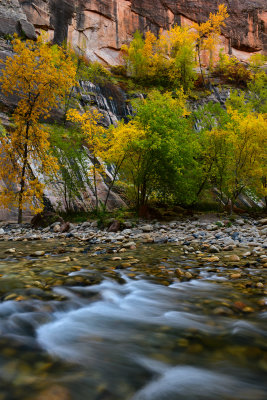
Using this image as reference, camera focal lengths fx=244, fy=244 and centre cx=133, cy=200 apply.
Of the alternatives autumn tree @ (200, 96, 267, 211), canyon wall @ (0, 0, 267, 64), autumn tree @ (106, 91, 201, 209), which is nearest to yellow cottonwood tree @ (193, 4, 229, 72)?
canyon wall @ (0, 0, 267, 64)

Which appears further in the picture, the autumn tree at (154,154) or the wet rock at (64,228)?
the autumn tree at (154,154)

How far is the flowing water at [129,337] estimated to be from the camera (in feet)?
3.98

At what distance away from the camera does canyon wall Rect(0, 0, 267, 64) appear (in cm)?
2883

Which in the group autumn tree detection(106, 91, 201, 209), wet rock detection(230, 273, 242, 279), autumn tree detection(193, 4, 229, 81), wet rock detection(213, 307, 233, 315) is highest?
autumn tree detection(193, 4, 229, 81)

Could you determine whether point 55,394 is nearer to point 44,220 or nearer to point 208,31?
point 44,220

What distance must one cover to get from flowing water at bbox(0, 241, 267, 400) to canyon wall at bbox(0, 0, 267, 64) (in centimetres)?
2952

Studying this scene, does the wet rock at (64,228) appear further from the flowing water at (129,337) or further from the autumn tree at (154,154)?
the flowing water at (129,337)

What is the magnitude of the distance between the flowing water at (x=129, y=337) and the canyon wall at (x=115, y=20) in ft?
96.9

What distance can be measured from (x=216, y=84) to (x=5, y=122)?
1231 inches

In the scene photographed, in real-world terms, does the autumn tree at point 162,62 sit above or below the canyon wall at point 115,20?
below

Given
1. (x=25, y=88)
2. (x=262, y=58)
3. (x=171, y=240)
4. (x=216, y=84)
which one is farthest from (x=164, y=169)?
(x=262, y=58)

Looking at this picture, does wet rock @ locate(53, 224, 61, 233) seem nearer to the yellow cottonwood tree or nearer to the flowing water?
the flowing water

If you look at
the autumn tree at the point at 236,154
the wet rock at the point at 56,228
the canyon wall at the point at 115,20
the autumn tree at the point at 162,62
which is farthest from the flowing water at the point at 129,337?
the autumn tree at the point at 162,62

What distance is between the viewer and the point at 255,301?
2.49m
